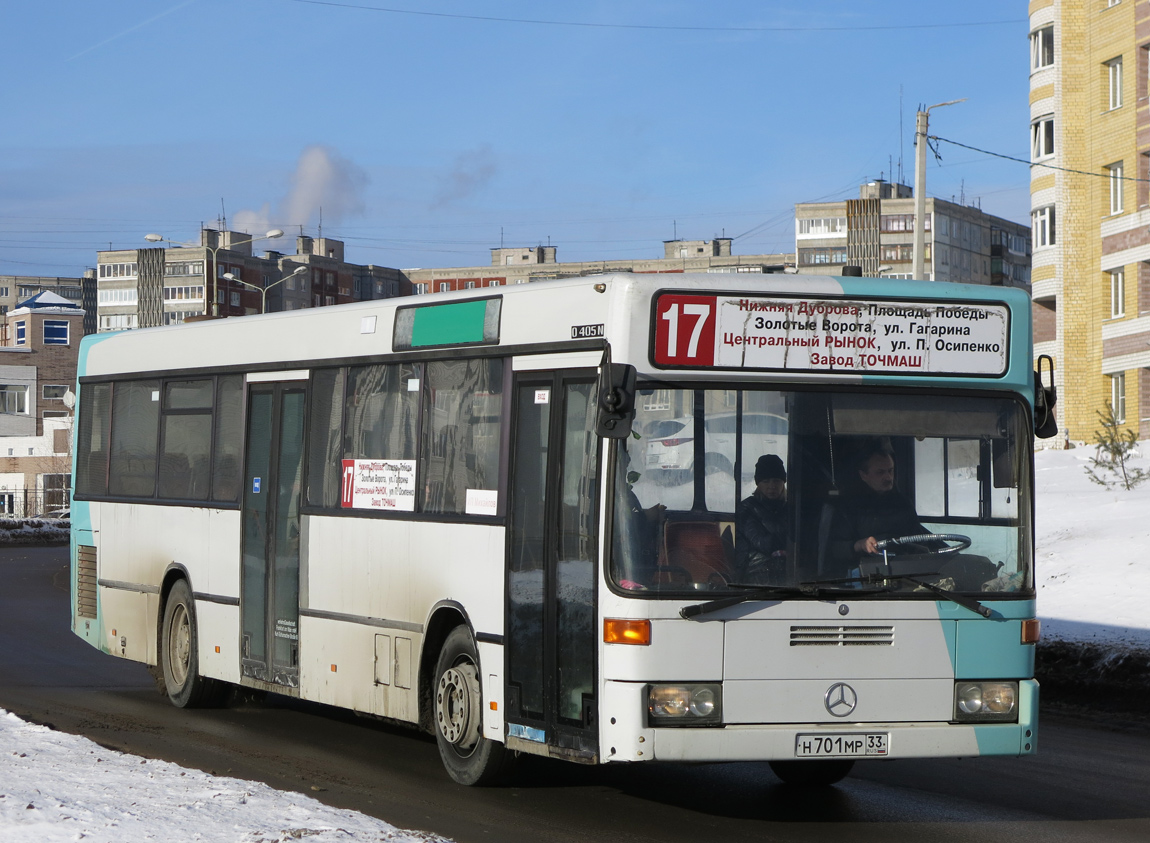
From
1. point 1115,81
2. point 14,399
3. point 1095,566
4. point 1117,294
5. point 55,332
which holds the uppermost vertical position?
point 1115,81

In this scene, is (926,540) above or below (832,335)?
→ below

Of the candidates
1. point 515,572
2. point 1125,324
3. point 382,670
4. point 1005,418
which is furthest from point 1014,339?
point 1125,324

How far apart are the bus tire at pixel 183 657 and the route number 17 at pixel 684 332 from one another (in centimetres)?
622

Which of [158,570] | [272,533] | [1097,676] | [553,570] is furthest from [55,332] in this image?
[553,570]

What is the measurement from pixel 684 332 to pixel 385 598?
3156 mm

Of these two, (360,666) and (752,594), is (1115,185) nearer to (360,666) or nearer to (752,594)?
(360,666)

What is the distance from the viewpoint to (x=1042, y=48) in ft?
182

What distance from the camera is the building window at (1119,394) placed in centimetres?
5025

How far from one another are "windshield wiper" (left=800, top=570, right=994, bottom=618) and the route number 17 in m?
1.23

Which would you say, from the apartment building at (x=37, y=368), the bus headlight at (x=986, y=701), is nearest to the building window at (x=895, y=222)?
the apartment building at (x=37, y=368)

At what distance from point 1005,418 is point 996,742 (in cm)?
164

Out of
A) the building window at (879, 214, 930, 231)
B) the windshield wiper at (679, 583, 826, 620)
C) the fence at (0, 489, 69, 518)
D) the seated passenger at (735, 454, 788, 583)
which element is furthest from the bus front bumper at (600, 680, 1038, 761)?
the building window at (879, 214, 930, 231)

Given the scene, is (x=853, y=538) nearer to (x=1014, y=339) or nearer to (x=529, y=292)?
(x=1014, y=339)

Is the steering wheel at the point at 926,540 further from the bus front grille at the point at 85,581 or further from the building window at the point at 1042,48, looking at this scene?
the building window at the point at 1042,48
